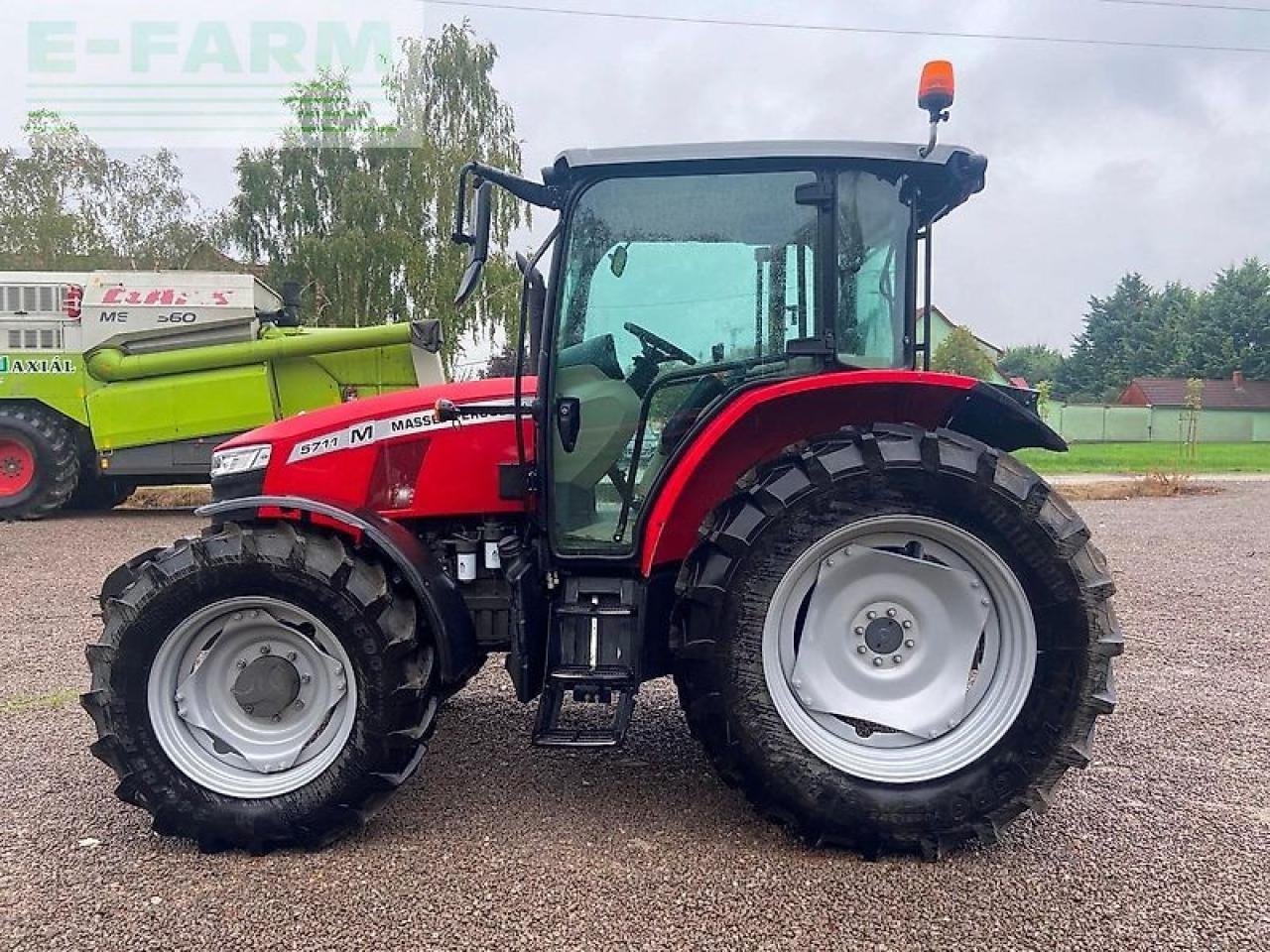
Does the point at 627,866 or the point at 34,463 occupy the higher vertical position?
the point at 34,463

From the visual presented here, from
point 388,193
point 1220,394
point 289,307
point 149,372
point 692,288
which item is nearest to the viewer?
point 692,288

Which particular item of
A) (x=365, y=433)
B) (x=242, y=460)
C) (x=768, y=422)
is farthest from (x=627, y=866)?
(x=242, y=460)

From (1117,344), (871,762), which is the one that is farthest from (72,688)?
(1117,344)

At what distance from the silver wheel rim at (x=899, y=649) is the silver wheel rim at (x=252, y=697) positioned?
1.36m

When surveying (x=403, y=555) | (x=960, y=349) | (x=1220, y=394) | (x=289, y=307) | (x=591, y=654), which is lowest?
(x=591, y=654)

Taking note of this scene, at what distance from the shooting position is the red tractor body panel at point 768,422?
2875 millimetres

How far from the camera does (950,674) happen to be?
3.00m

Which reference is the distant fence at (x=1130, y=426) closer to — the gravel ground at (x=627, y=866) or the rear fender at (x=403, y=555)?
the gravel ground at (x=627, y=866)

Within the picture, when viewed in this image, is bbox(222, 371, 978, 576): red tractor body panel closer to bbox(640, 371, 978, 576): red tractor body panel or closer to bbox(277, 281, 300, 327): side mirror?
bbox(640, 371, 978, 576): red tractor body panel

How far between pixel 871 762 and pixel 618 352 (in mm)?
1476

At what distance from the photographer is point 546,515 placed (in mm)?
3217

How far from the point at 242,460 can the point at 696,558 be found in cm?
163

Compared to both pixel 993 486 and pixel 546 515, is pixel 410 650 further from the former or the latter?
pixel 993 486

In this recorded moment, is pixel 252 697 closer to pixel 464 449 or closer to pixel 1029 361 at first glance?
pixel 464 449
